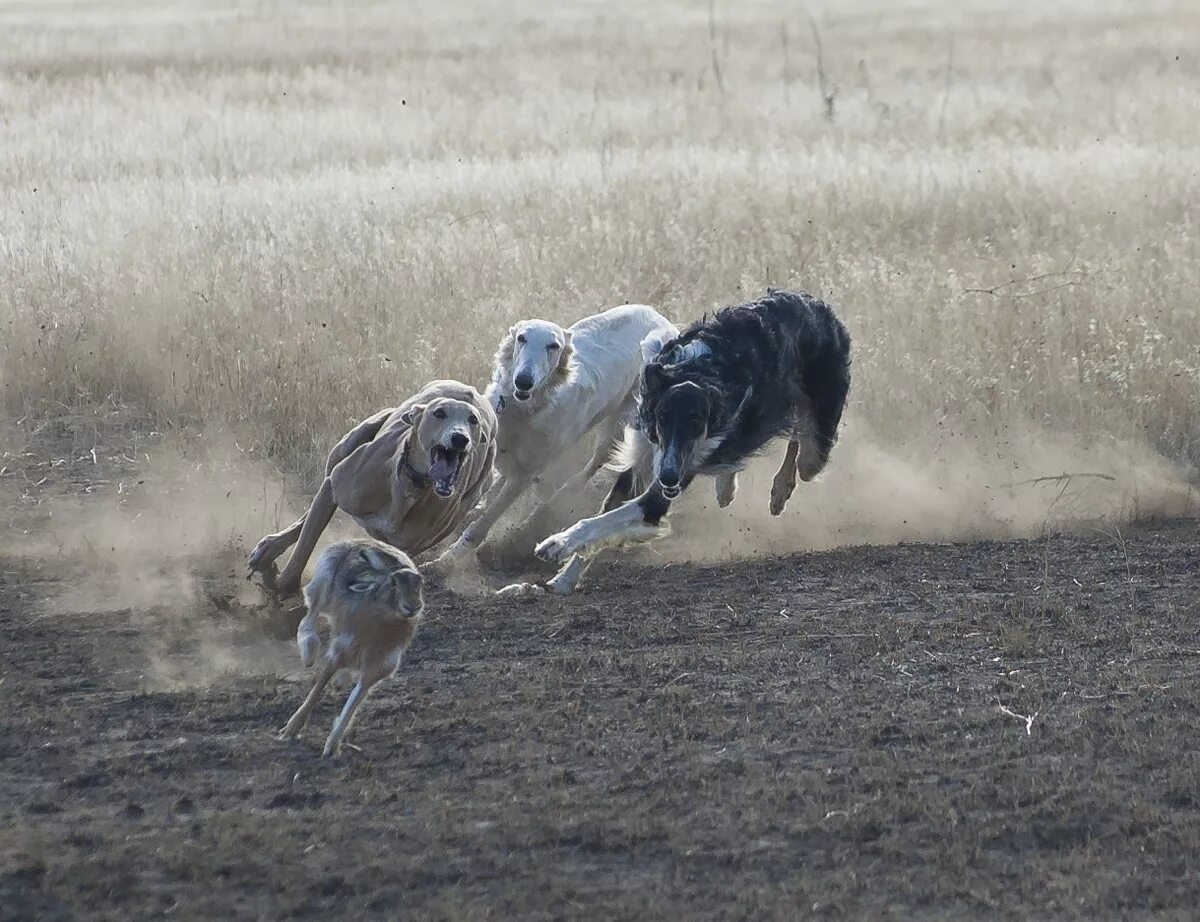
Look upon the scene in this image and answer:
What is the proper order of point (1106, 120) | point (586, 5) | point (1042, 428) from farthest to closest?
1. point (586, 5)
2. point (1106, 120)
3. point (1042, 428)

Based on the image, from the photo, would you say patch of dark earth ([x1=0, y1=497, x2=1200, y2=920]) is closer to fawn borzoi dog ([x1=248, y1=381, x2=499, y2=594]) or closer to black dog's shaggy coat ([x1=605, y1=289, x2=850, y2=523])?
fawn borzoi dog ([x1=248, y1=381, x2=499, y2=594])

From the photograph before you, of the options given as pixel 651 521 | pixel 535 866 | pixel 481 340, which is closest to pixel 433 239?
pixel 481 340

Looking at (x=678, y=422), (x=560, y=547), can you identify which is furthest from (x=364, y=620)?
(x=678, y=422)

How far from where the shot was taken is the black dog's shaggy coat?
28.3 ft

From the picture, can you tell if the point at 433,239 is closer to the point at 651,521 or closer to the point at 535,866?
the point at 651,521

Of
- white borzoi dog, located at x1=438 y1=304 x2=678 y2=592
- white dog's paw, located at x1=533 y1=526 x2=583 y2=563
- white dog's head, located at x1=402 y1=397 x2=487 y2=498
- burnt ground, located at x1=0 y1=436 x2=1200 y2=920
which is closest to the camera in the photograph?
burnt ground, located at x1=0 y1=436 x2=1200 y2=920

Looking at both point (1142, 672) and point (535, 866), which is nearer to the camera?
point (535, 866)

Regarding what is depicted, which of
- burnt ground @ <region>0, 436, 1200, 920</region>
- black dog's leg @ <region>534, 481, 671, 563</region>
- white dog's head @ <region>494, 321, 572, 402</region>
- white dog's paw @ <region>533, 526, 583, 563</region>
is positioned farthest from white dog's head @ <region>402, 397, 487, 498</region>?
white dog's head @ <region>494, 321, 572, 402</region>

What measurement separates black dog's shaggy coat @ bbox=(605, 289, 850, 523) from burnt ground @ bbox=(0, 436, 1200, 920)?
82cm

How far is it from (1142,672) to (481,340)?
Result: 20.3 feet

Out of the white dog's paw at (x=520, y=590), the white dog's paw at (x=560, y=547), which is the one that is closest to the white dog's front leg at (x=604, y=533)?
the white dog's paw at (x=560, y=547)

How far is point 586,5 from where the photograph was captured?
44.7m

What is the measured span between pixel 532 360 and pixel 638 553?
1.23 meters

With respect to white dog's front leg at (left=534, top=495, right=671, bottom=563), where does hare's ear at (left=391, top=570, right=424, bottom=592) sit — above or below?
above
